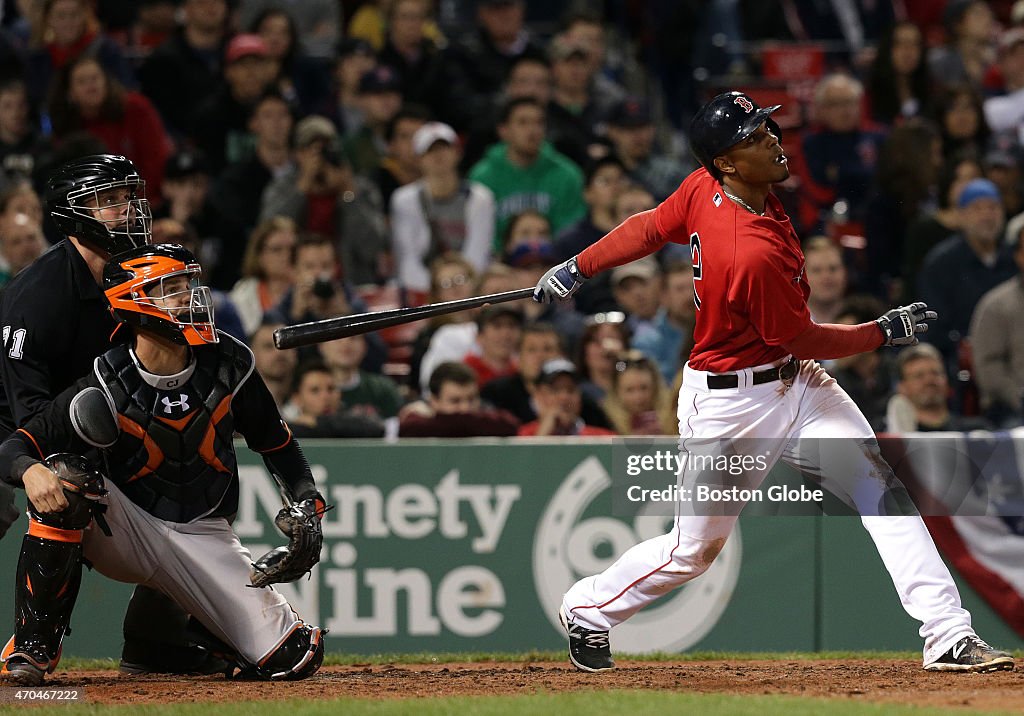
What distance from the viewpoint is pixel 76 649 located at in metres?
7.86

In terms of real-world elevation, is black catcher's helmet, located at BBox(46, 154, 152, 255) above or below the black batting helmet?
below

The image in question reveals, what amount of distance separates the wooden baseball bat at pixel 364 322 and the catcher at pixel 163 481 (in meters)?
0.27

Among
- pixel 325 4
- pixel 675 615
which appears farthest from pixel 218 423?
pixel 325 4

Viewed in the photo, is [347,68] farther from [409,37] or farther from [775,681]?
[775,681]

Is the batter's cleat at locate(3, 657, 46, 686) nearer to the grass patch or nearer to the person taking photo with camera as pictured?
the grass patch

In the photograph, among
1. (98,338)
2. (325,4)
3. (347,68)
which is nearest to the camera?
(98,338)

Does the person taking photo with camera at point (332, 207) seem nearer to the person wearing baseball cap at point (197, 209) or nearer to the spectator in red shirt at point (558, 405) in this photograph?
the person wearing baseball cap at point (197, 209)

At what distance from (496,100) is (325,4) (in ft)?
6.15

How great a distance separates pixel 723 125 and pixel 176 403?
2.25 meters

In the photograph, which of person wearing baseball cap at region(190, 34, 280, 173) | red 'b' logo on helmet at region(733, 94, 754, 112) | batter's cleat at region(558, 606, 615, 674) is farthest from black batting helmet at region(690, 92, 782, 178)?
person wearing baseball cap at region(190, 34, 280, 173)

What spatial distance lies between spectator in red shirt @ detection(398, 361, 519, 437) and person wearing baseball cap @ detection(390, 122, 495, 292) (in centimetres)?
210

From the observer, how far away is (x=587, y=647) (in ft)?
20.9

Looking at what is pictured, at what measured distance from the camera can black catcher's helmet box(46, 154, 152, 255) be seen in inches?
247

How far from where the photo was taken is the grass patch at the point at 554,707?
528 centimetres
